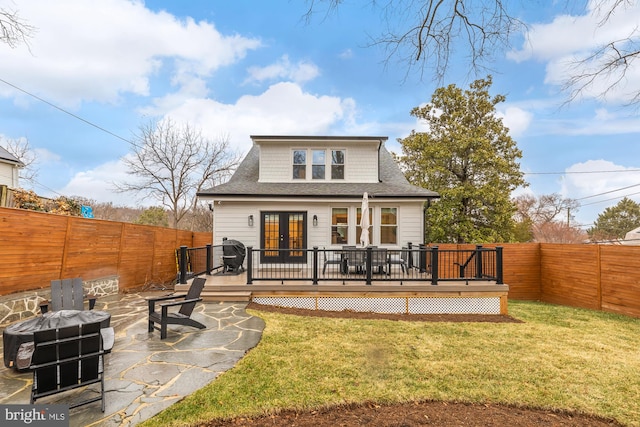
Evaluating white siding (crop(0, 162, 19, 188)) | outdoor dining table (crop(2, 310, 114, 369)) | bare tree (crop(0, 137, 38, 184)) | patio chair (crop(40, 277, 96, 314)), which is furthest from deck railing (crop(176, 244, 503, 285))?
bare tree (crop(0, 137, 38, 184))

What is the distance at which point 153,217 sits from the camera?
2895cm

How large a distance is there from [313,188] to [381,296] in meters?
5.39

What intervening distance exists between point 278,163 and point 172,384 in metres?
10.0

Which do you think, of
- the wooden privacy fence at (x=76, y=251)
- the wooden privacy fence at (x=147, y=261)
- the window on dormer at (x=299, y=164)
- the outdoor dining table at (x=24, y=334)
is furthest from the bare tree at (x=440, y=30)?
the window on dormer at (x=299, y=164)

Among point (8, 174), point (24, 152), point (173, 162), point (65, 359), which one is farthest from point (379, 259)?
→ point (24, 152)

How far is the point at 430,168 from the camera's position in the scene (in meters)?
16.3

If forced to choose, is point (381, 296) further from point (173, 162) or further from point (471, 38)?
point (173, 162)

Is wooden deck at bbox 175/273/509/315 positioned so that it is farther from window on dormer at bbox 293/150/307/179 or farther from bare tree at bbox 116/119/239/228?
bare tree at bbox 116/119/239/228

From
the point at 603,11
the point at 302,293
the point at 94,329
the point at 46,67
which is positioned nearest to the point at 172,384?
the point at 94,329

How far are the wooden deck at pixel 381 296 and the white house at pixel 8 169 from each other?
46.8ft

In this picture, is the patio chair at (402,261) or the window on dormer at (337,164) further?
the window on dormer at (337,164)

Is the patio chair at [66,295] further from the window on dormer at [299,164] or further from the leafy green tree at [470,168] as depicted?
the leafy green tree at [470,168]

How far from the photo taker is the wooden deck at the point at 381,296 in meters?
7.96

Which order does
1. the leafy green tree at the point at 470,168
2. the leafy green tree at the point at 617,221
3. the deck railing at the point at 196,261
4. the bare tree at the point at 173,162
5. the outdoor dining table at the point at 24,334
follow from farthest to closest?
the leafy green tree at the point at 617,221 → the bare tree at the point at 173,162 → the leafy green tree at the point at 470,168 → the deck railing at the point at 196,261 → the outdoor dining table at the point at 24,334
